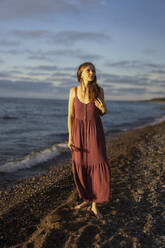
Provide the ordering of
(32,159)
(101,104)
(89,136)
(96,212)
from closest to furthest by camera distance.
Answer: (101,104), (89,136), (96,212), (32,159)

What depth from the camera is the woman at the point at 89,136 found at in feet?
11.4

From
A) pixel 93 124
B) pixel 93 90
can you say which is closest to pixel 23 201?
pixel 93 124

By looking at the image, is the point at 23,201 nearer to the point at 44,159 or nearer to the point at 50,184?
the point at 50,184

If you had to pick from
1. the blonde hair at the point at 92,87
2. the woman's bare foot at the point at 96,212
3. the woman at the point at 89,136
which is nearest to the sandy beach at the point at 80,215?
the woman's bare foot at the point at 96,212

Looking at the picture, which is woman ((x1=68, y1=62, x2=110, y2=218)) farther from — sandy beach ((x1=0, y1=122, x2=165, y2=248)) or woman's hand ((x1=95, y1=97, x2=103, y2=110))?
sandy beach ((x1=0, y1=122, x2=165, y2=248))

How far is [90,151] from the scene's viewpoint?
358cm

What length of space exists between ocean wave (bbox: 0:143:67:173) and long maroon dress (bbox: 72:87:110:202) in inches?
166

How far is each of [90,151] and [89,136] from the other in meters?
0.25

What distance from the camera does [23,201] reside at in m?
4.66

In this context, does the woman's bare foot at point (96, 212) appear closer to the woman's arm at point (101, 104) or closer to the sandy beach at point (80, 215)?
the sandy beach at point (80, 215)

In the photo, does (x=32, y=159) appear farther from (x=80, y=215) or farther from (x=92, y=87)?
(x=92, y=87)

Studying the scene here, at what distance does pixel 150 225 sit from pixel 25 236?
1.94 metres

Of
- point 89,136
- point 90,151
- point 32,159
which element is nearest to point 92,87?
point 89,136

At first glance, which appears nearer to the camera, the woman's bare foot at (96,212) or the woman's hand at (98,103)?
the woman's hand at (98,103)
